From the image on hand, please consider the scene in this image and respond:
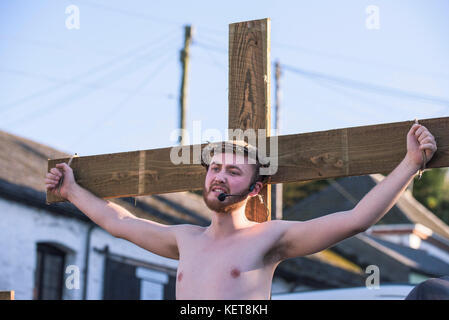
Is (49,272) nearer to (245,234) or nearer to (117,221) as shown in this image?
(117,221)

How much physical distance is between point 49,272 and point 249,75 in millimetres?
12043

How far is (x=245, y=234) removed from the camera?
14.9ft

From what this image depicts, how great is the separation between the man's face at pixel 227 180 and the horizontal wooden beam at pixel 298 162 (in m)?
0.32

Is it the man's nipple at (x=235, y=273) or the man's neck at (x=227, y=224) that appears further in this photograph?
the man's neck at (x=227, y=224)

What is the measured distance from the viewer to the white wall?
15.2 metres

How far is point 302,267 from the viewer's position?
64.2ft

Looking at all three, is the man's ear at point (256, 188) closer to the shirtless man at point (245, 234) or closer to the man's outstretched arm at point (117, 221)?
the shirtless man at point (245, 234)

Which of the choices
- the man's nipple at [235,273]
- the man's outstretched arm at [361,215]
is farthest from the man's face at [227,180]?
the man's nipple at [235,273]

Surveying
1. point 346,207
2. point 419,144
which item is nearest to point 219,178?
point 419,144

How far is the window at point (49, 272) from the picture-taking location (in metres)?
15.9

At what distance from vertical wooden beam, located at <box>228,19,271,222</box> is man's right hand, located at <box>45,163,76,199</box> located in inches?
48.8

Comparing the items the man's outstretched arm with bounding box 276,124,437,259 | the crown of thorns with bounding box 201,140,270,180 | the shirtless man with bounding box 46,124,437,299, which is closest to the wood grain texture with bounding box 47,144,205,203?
the crown of thorns with bounding box 201,140,270,180
